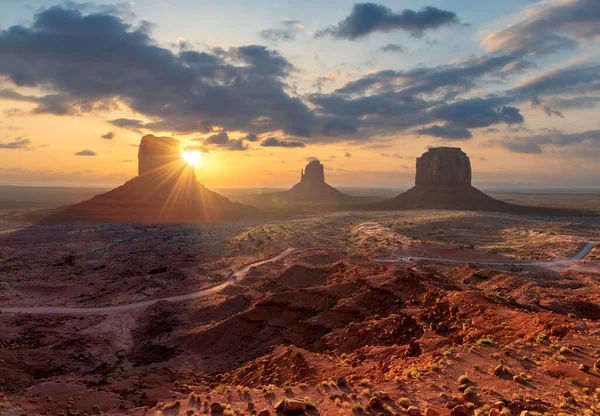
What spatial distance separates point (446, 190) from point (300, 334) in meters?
142

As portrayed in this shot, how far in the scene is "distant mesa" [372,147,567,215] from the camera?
144125 millimetres

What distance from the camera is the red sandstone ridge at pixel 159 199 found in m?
104

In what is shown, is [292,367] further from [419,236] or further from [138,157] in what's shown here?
[138,157]

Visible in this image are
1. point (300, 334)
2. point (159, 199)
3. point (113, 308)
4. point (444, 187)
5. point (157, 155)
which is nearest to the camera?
point (300, 334)

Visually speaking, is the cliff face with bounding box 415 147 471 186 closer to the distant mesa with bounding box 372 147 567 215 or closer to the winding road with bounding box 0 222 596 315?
the distant mesa with bounding box 372 147 567 215

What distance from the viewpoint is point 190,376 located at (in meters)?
25.3

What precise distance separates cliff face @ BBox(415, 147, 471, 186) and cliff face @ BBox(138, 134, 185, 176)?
101 metres

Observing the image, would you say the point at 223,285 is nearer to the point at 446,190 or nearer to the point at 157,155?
the point at 157,155

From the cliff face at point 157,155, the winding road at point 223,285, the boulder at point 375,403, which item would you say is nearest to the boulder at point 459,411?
the boulder at point 375,403

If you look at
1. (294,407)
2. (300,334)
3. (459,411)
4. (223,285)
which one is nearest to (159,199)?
→ (223,285)

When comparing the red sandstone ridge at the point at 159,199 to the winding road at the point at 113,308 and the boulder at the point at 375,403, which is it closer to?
the winding road at the point at 113,308

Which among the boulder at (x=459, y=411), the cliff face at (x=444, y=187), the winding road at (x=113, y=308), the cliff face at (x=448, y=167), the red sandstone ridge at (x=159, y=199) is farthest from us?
the cliff face at (x=448, y=167)

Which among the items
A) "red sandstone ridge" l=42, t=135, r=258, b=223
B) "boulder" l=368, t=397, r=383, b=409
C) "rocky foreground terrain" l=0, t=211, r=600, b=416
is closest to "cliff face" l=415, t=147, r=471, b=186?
"red sandstone ridge" l=42, t=135, r=258, b=223

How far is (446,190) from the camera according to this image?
155875mm
